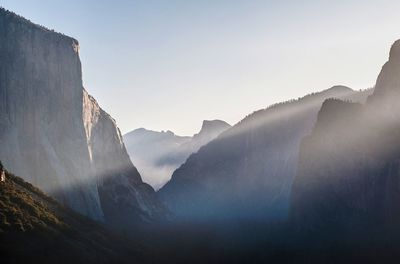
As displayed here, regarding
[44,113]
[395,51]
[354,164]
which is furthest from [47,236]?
[395,51]

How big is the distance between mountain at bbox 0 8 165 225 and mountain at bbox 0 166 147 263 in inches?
1396

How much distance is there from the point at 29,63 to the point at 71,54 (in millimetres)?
19444

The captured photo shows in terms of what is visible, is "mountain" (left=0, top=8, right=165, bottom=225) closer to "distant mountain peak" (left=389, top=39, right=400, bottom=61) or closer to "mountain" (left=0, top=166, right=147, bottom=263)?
"mountain" (left=0, top=166, right=147, bottom=263)

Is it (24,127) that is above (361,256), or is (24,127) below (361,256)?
above

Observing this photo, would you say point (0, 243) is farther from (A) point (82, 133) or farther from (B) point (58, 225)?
(A) point (82, 133)

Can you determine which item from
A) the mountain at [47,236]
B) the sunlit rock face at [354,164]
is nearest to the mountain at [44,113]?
the mountain at [47,236]

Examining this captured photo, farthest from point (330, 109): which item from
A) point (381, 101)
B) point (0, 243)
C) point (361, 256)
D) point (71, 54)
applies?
point (0, 243)

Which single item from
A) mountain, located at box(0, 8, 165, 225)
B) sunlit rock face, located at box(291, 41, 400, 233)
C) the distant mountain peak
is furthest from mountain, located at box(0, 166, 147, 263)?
the distant mountain peak

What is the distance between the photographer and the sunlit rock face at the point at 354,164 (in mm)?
146125

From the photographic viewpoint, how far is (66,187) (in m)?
153

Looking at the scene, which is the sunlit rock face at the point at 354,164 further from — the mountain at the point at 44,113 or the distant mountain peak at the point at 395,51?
the mountain at the point at 44,113

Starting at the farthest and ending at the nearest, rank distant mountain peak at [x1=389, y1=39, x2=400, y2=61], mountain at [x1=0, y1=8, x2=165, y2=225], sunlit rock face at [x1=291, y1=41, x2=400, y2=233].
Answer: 1. distant mountain peak at [x1=389, y1=39, x2=400, y2=61]
2. mountain at [x1=0, y1=8, x2=165, y2=225]
3. sunlit rock face at [x1=291, y1=41, x2=400, y2=233]

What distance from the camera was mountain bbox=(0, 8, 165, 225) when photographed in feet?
484

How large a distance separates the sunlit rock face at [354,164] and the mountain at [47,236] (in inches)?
2852
